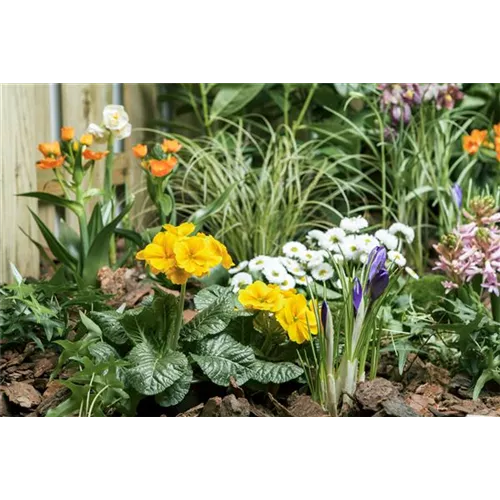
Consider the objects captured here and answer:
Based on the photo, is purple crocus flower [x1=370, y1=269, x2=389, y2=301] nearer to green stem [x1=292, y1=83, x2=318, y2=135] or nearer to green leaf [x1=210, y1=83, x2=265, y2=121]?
green stem [x1=292, y1=83, x2=318, y2=135]

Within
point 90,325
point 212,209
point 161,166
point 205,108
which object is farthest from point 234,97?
point 90,325

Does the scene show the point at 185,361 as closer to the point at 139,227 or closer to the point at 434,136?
the point at 139,227

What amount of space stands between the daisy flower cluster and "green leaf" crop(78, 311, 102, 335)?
415 millimetres

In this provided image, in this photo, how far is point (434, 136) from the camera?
2826 mm

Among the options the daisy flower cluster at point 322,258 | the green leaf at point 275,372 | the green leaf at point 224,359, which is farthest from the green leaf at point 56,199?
the green leaf at point 275,372

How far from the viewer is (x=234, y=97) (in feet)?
9.78

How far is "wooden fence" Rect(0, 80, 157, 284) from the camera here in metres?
2.15

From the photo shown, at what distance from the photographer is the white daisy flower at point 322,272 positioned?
6.53 feet

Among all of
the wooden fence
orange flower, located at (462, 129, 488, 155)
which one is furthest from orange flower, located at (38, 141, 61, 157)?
orange flower, located at (462, 129, 488, 155)

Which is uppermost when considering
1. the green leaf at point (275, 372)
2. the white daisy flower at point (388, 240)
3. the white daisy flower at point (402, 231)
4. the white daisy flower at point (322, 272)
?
the white daisy flower at point (402, 231)

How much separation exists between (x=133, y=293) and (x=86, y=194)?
31 centimetres

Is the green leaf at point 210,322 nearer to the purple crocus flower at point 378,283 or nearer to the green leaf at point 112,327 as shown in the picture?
the green leaf at point 112,327

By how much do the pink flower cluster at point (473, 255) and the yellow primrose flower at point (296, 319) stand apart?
0.41 m

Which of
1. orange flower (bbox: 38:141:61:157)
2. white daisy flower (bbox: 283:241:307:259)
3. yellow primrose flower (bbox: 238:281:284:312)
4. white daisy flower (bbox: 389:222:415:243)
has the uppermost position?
orange flower (bbox: 38:141:61:157)
